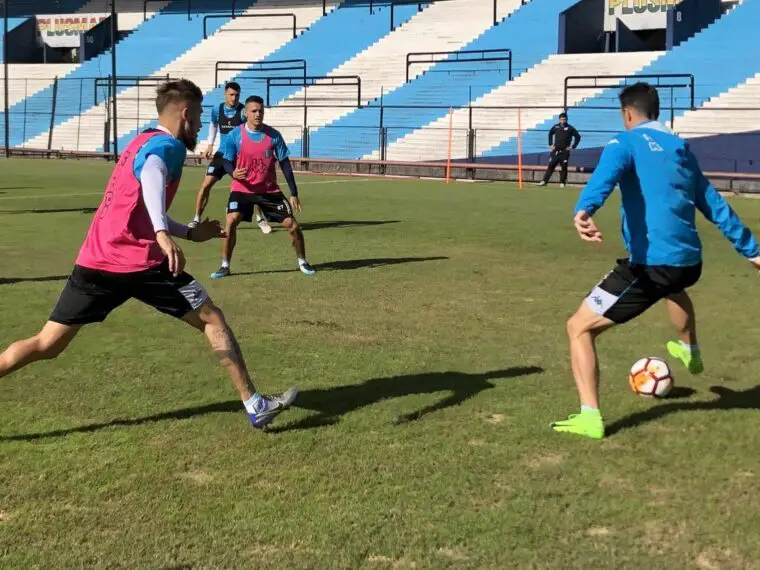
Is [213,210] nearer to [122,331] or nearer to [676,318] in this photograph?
[122,331]

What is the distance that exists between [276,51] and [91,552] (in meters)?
42.6

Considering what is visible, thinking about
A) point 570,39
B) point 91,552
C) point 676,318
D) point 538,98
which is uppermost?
point 570,39

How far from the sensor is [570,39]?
3716 cm

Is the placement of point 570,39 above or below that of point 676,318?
above

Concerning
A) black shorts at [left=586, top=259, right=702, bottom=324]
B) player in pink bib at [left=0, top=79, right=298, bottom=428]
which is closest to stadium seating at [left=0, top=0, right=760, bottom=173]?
black shorts at [left=586, top=259, right=702, bottom=324]

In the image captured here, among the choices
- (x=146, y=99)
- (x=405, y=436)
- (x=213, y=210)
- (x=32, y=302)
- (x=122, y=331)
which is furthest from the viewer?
(x=146, y=99)

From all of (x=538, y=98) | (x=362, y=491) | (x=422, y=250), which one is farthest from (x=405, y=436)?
(x=538, y=98)

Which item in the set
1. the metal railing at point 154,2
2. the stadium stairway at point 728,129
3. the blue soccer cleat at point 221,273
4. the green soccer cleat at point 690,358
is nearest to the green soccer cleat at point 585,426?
the green soccer cleat at point 690,358

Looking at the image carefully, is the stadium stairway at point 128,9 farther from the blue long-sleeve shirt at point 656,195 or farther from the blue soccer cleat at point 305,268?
the blue long-sleeve shirt at point 656,195

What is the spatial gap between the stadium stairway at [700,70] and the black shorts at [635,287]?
82.6 feet

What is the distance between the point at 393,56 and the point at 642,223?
3684 cm

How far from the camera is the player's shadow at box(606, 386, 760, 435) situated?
18.0 feet

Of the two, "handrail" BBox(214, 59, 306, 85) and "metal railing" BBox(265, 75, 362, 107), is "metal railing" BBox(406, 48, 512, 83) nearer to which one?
"metal railing" BBox(265, 75, 362, 107)

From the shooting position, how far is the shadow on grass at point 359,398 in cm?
540
